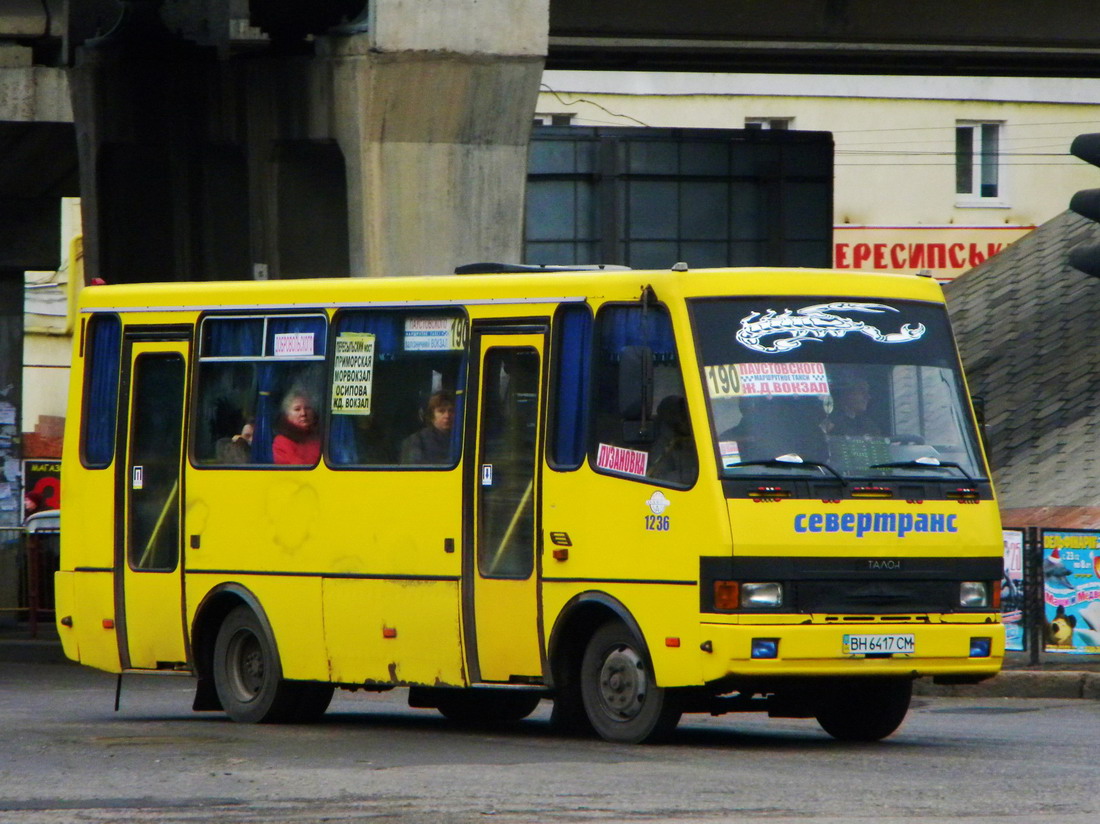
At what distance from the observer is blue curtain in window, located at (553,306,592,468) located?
12.5m

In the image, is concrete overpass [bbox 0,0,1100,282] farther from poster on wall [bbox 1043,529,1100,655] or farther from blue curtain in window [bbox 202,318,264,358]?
blue curtain in window [bbox 202,318,264,358]

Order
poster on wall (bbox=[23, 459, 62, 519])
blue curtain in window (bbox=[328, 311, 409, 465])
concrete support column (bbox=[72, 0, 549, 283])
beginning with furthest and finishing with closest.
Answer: poster on wall (bbox=[23, 459, 62, 519]), concrete support column (bbox=[72, 0, 549, 283]), blue curtain in window (bbox=[328, 311, 409, 465])

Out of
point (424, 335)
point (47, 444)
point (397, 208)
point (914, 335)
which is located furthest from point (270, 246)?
point (47, 444)

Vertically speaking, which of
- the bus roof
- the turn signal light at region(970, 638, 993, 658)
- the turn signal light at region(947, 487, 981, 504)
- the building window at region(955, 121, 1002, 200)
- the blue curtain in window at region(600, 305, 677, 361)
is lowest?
the turn signal light at region(970, 638, 993, 658)

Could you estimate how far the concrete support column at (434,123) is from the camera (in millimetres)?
19750

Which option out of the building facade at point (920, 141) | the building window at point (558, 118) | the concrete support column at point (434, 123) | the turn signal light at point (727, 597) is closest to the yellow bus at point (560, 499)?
the turn signal light at point (727, 597)

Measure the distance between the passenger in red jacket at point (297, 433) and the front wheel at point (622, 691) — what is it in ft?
7.52

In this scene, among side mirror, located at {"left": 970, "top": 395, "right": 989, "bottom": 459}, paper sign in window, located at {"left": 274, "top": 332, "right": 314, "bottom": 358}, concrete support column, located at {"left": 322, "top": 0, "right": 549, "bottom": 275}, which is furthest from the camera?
concrete support column, located at {"left": 322, "top": 0, "right": 549, "bottom": 275}

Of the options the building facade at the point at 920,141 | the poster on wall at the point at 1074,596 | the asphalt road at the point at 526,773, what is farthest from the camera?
the building facade at the point at 920,141

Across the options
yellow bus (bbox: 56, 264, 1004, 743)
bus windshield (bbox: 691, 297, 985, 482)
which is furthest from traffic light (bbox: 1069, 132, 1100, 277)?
bus windshield (bbox: 691, 297, 985, 482)

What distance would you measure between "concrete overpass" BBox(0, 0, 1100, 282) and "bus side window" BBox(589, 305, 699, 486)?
7.75 meters

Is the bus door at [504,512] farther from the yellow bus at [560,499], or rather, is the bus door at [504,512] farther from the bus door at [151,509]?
the bus door at [151,509]

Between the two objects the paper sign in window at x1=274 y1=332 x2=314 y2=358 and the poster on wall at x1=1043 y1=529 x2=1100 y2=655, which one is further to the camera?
the poster on wall at x1=1043 y1=529 x2=1100 y2=655

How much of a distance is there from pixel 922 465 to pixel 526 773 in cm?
288
